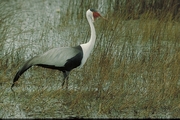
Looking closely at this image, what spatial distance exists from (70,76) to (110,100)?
118cm

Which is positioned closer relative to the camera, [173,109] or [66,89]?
[173,109]

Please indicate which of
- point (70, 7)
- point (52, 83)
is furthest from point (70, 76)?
point (70, 7)

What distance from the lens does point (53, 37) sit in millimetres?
7371

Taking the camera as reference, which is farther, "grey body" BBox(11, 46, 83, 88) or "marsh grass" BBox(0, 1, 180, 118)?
"grey body" BBox(11, 46, 83, 88)

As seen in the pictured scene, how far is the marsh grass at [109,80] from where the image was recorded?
442 centimetres

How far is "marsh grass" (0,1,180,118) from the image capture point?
4.42m

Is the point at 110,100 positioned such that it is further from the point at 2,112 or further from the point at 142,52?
the point at 142,52

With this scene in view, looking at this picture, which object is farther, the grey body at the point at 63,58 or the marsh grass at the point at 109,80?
the grey body at the point at 63,58

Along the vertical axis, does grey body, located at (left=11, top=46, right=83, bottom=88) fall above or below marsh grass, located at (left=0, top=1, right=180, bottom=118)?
above

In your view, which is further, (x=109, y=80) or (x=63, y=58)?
(x=109, y=80)

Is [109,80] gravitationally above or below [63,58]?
below

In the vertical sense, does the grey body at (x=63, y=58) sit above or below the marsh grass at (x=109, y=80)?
above

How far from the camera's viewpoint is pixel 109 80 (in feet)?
17.4

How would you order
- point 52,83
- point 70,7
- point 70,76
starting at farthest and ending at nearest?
point 70,7
point 70,76
point 52,83
